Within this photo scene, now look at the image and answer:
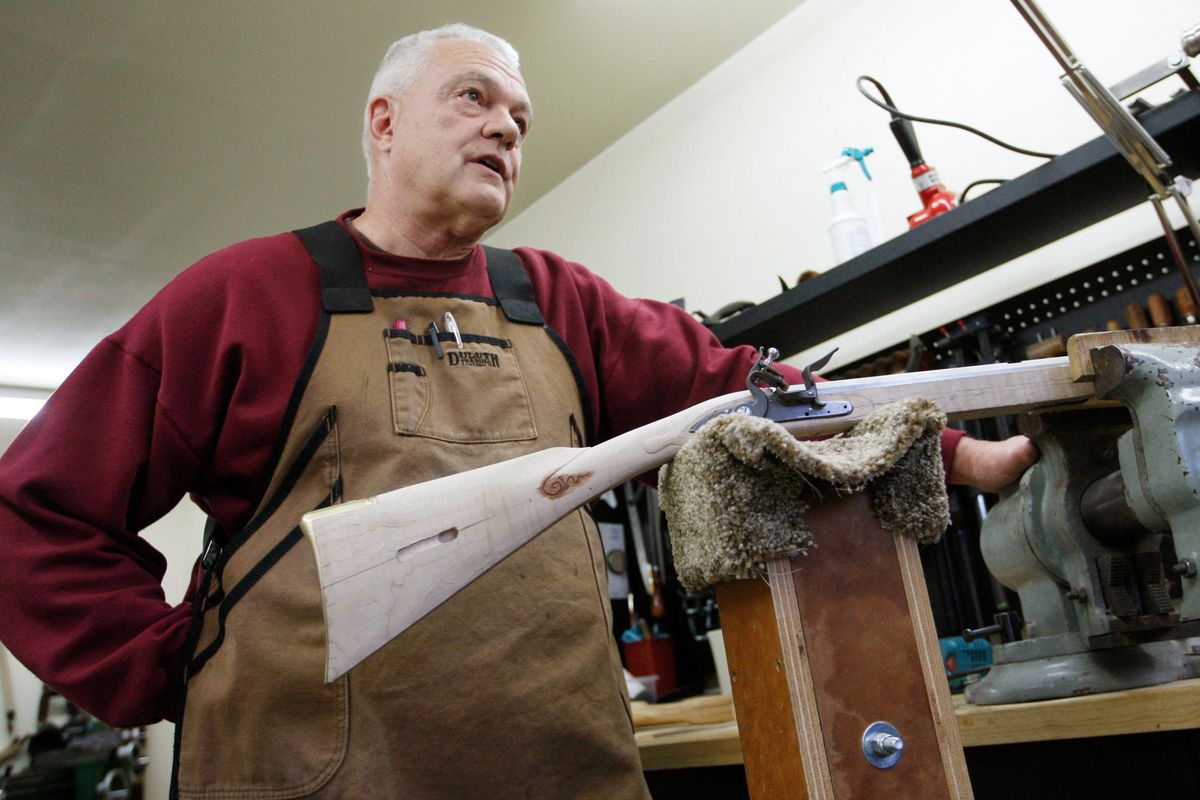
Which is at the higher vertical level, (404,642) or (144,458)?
(144,458)

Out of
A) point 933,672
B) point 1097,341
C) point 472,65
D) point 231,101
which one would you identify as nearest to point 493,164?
point 472,65

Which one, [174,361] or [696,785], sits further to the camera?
[696,785]

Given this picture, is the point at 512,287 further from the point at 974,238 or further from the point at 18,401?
the point at 18,401

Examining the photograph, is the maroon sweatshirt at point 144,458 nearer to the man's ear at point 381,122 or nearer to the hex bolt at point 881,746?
the man's ear at point 381,122

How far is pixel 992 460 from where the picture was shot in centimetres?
119

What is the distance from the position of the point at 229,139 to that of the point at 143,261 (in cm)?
94

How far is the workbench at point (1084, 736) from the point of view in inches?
38.9

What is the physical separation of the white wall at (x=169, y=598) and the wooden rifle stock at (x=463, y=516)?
5763 mm

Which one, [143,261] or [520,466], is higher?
[143,261]

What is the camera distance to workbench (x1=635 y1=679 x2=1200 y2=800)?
3.25ft

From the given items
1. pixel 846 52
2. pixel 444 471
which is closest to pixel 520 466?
pixel 444 471

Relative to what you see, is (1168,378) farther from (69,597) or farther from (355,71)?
(355,71)

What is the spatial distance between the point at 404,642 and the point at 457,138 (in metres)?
0.69

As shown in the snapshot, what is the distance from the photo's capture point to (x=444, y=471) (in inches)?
45.6
